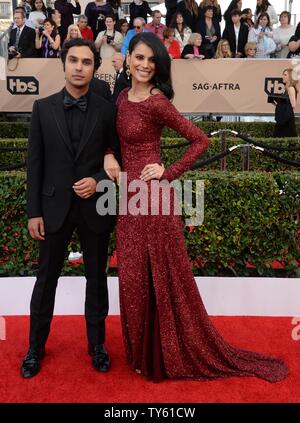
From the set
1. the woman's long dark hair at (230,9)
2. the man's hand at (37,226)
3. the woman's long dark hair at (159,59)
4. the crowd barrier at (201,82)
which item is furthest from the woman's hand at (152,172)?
the woman's long dark hair at (230,9)

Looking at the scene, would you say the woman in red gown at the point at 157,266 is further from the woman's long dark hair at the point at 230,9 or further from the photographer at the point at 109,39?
the woman's long dark hair at the point at 230,9

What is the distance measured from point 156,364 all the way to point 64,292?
142 centimetres

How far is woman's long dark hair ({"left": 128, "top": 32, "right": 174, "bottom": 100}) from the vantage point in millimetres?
2828

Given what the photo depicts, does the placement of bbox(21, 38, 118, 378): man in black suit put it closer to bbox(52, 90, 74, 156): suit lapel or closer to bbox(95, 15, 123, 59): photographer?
bbox(52, 90, 74, 156): suit lapel

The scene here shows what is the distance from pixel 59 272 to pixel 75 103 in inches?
39.9

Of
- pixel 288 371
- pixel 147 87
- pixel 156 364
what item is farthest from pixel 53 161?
pixel 288 371

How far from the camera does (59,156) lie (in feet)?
9.81

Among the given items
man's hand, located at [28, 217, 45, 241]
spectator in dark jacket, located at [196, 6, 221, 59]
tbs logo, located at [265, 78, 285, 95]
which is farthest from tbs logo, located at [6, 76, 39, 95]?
man's hand, located at [28, 217, 45, 241]

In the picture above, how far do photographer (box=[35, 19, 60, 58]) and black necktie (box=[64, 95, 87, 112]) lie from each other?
8.00m

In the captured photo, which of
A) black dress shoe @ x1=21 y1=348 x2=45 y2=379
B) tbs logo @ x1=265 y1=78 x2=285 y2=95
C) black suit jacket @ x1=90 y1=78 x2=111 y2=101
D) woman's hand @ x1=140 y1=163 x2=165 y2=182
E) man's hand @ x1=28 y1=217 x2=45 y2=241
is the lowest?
black dress shoe @ x1=21 y1=348 x2=45 y2=379

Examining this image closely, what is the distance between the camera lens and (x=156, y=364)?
3.11 meters

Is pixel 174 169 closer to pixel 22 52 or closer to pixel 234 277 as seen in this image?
pixel 234 277

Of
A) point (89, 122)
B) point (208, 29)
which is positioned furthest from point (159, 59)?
point (208, 29)
